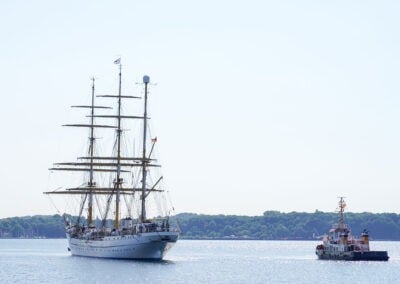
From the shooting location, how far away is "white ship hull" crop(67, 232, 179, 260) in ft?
436

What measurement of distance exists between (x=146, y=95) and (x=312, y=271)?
34.8 metres

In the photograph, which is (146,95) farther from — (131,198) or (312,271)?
(312,271)

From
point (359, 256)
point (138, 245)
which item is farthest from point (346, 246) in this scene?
point (138, 245)

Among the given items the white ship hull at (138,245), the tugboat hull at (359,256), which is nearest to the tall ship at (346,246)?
the tugboat hull at (359,256)

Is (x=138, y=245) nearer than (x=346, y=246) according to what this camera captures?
Yes

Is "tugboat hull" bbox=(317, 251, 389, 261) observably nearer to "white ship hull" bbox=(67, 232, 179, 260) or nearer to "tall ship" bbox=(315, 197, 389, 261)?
"tall ship" bbox=(315, 197, 389, 261)

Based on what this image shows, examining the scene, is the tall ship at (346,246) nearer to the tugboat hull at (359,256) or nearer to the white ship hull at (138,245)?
the tugboat hull at (359,256)

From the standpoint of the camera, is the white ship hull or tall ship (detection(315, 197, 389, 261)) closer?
the white ship hull

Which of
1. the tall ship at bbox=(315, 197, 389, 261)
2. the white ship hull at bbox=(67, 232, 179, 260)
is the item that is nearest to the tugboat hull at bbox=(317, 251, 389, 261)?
the tall ship at bbox=(315, 197, 389, 261)

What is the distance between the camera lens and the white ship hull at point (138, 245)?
133 m

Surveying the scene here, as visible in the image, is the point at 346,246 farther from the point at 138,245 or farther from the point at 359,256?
the point at 138,245

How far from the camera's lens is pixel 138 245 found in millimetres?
134000

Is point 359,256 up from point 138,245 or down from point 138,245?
down

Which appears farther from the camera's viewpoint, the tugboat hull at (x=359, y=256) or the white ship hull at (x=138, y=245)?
the tugboat hull at (x=359, y=256)
